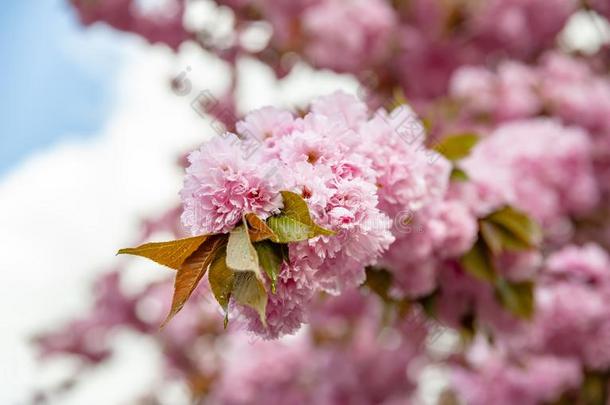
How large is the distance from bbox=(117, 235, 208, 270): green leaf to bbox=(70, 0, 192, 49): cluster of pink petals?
2470 mm

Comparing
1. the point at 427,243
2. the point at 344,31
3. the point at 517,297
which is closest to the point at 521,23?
the point at 344,31

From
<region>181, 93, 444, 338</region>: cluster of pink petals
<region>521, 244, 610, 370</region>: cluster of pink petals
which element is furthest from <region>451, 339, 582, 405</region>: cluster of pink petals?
<region>181, 93, 444, 338</region>: cluster of pink petals

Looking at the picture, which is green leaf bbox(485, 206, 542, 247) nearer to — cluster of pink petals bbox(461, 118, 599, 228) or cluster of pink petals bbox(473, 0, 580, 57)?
cluster of pink petals bbox(461, 118, 599, 228)

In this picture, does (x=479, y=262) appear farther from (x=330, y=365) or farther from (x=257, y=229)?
(x=330, y=365)

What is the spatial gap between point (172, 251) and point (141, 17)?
255 centimetres

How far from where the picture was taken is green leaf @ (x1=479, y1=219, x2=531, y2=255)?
5.01 ft

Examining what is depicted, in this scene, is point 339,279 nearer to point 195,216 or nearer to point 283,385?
point 195,216

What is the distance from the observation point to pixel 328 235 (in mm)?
879

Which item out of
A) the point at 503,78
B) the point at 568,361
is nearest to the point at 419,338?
the point at 568,361

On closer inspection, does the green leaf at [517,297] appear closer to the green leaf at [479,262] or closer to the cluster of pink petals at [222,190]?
the green leaf at [479,262]

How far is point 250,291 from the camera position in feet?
2.75

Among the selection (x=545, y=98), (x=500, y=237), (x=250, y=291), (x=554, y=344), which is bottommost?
(x=554, y=344)

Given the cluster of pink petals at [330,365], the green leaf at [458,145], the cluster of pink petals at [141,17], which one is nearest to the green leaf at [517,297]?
the green leaf at [458,145]

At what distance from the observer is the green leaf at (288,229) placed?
0.84 metres
